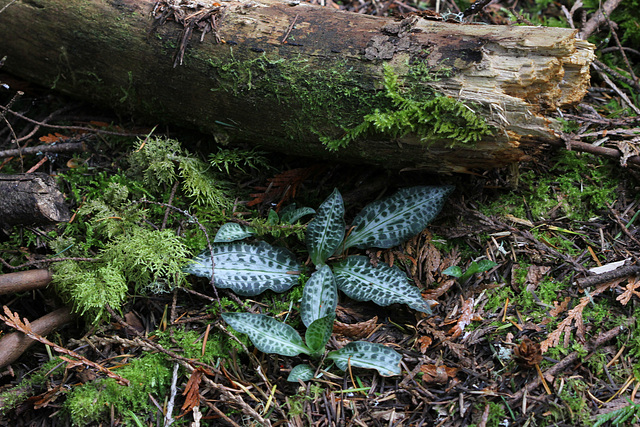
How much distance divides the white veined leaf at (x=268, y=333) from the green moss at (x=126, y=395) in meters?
0.49

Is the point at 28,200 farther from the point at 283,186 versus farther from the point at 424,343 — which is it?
the point at 424,343

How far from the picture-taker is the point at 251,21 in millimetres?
3098

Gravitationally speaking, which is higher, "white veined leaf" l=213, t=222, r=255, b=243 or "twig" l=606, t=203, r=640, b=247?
"twig" l=606, t=203, r=640, b=247

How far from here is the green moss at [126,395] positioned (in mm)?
2510

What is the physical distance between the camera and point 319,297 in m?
2.87

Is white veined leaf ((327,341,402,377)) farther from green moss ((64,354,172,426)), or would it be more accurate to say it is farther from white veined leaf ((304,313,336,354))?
green moss ((64,354,172,426))

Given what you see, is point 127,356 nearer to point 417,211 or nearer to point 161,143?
point 161,143

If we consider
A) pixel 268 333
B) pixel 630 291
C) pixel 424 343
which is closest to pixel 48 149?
pixel 268 333

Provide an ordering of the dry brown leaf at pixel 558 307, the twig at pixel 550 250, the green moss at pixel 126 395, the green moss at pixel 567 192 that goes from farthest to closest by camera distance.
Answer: the green moss at pixel 567 192
the twig at pixel 550 250
the dry brown leaf at pixel 558 307
the green moss at pixel 126 395

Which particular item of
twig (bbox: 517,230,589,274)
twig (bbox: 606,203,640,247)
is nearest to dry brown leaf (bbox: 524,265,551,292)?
twig (bbox: 517,230,589,274)

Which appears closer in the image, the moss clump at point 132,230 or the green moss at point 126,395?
the green moss at point 126,395

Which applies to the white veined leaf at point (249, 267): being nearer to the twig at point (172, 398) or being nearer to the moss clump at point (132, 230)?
the moss clump at point (132, 230)

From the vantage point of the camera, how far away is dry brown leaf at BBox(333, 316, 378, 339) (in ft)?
9.14

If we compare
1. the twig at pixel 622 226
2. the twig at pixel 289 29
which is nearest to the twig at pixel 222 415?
the twig at pixel 289 29
